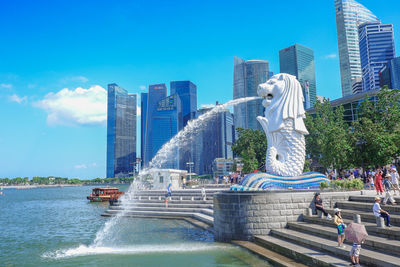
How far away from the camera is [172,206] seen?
941 inches

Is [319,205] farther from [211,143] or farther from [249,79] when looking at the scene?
[249,79]

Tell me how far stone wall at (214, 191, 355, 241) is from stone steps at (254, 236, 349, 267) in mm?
657

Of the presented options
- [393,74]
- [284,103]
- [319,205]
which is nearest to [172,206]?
[284,103]

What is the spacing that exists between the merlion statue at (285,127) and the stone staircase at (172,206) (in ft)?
19.0

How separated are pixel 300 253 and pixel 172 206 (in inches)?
612

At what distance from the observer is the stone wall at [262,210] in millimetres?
12648

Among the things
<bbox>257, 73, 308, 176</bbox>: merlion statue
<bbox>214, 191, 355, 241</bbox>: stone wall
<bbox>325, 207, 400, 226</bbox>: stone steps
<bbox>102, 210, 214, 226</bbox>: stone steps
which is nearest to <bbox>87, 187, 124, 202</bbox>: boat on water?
<bbox>102, 210, 214, 226</bbox>: stone steps

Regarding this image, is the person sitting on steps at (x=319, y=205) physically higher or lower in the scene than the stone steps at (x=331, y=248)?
higher

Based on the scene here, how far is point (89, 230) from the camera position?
19.2 meters

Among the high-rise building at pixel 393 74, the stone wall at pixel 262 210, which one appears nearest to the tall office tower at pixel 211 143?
the high-rise building at pixel 393 74

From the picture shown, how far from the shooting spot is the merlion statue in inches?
704

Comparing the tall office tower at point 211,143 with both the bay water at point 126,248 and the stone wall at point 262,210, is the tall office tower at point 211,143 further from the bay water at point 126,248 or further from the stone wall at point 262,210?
the stone wall at point 262,210

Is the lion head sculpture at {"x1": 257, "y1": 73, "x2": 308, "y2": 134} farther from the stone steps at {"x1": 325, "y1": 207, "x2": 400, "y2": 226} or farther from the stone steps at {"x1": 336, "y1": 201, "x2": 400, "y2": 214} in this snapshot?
the stone steps at {"x1": 325, "y1": 207, "x2": 400, "y2": 226}

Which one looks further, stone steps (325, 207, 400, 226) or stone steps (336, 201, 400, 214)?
stone steps (336, 201, 400, 214)
